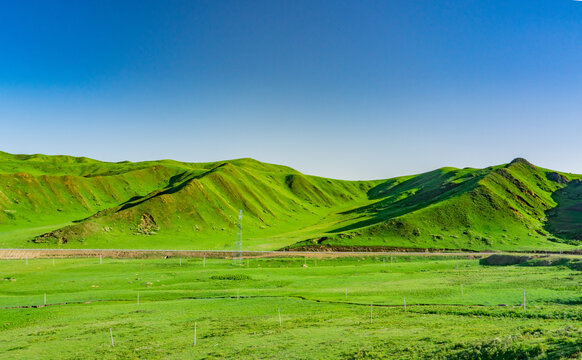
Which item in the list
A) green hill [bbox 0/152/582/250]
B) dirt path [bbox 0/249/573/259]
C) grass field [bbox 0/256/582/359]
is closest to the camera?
grass field [bbox 0/256/582/359]

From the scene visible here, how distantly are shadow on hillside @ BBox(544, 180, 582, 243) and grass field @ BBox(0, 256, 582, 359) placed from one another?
67396 mm

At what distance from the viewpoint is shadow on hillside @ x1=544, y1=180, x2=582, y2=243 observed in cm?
12381

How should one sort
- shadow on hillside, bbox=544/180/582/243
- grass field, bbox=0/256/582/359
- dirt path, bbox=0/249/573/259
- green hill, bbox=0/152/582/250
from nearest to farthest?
grass field, bbox=0/256/582/359
dirt path, bbox=0/249/573/259
green hill, bbox=0/152/582/250
shadow on hillside, bbox=544/180/582/243

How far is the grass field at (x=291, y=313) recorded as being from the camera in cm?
2645

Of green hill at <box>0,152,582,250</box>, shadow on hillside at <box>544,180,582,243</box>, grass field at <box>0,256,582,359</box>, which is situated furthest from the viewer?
shadow on hillside at <box>544,180,582,243</box>

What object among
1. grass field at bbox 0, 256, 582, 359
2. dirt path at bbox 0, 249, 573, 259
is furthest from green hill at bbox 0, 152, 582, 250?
grass field at bbox 0, 256, 582, 359

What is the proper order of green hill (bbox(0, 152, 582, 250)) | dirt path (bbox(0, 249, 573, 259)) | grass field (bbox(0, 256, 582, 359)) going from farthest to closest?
green hill (bbox(0, 152, 582, 250)), dirt path (bbox(0, 249, 573, 259)), grass field (bbox(0, 256, 582, 359))

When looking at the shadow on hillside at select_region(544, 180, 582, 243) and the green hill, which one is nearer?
the green hill

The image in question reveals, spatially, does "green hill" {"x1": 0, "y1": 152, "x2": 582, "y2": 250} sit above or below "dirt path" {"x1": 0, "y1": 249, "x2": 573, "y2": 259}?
above

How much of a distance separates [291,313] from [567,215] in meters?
138

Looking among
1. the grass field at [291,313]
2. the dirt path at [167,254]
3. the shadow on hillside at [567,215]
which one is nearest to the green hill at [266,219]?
the shadow on hillside at [567,215]

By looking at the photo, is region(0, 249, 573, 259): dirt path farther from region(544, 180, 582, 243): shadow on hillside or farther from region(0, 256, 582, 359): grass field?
region(544, 180, 582, 243): shadow on hillside

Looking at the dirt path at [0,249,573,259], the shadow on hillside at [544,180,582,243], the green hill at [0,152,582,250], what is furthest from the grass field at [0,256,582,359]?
the shadow on hillside at [544,180,582,243]

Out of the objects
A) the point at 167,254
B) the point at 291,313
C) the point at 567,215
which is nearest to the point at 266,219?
the point at 167,254
